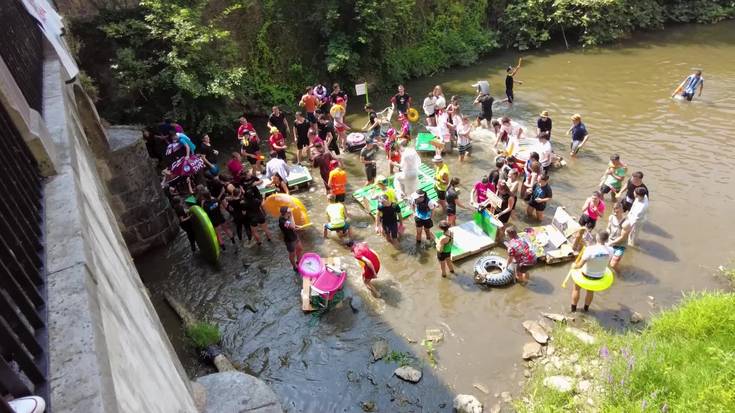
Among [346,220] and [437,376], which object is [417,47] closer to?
[346,220]

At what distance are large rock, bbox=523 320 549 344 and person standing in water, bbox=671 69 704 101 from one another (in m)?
12.0

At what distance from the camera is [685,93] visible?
53.0 feet

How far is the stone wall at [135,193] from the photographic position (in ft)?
34.4

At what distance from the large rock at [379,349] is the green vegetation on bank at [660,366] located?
2.23 metres

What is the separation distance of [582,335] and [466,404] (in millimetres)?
2399

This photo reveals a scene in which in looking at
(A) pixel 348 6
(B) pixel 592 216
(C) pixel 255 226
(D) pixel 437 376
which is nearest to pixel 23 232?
(D) pixel 437 376

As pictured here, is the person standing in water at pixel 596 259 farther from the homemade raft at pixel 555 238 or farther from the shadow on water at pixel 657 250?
the shadow on water at pixel 657 250

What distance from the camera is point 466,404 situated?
7121mm

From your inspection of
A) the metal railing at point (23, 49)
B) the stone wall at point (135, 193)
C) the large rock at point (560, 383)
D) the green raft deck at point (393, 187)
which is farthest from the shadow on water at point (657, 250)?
the metal railing at point (23, 49)

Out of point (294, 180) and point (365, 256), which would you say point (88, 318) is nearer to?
point (365, 256)

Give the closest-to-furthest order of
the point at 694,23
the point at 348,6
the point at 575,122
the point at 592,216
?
the point at 592,216, the point at 575,122, the point at 348,6, the point at 694,23

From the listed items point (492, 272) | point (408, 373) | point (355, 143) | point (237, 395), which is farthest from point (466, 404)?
point (355, 143)

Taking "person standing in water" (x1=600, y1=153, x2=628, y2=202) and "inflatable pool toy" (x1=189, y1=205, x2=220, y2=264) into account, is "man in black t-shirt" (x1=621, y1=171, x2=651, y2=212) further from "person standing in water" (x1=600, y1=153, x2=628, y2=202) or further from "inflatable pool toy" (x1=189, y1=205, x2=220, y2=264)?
"inflatable pool toy" (x1=189, y1=205, x2=220, y2=264)

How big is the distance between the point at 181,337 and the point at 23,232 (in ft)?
20.5
